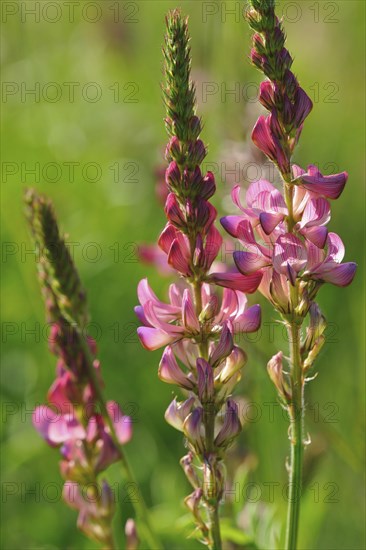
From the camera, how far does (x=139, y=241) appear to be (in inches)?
208

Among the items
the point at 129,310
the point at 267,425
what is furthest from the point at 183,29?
the point at 129,310

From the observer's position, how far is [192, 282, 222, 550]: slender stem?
1834mm

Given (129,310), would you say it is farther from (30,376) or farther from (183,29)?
(183,29)

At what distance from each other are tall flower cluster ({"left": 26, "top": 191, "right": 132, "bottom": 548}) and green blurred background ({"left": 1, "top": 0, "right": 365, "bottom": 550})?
1.44ft

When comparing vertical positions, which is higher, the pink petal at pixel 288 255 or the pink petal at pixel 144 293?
the pink petal at pixel 288 255

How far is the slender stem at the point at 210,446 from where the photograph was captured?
1834 millimetres

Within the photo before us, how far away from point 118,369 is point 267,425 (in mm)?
1327

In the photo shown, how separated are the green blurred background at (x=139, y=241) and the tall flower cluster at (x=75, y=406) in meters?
0.44

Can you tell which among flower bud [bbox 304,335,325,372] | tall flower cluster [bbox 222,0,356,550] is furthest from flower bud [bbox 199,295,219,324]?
flower bud [bbox 304,335,325,372]

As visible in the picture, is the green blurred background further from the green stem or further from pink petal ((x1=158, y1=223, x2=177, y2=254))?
pink petal ((x1=158, y1=223, x2=177, y2=254))

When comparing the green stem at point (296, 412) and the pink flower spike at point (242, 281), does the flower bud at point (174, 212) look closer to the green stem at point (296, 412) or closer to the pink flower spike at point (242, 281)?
the pink flower spike at point (242, 281)

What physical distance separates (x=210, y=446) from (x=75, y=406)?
1.99 ft

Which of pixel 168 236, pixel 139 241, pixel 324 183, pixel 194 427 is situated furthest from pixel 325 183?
pixel 139 241

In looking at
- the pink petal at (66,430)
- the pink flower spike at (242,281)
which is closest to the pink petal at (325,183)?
the pink flower spike at (242,281)
